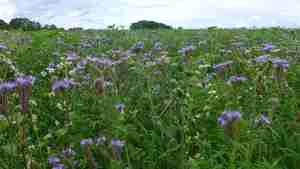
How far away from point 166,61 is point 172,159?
126cm

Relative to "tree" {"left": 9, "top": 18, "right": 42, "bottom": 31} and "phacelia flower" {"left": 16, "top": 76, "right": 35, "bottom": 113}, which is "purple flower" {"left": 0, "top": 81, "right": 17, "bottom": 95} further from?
"tree" {"left": 9, "top": 18, "right": 42, "bottom": 31}

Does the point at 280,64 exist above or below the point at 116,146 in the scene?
above

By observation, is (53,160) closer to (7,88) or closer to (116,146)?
(116,146)

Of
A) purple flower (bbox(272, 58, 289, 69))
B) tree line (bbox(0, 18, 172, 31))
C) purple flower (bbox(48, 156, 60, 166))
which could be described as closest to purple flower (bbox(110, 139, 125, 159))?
purple flower (bbox(48, 156, 60, 166))

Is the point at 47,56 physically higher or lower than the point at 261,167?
higher

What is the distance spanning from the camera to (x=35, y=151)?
89.9 inches

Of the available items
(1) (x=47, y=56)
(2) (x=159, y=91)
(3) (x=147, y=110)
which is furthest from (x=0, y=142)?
(1) (x=47, y=56)

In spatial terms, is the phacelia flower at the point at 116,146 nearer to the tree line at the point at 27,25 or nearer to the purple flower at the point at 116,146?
the purple flower at the point at 116,146

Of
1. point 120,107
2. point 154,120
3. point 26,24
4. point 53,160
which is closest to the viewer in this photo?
point 53,160

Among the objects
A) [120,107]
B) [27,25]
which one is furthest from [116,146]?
[27,25]

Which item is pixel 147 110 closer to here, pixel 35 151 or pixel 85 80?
pixel 85 80

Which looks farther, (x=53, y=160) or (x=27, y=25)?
(x=27, y=25)

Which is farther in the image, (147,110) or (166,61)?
(166,61)

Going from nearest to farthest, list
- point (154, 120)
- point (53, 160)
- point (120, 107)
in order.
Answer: point (53, 160) → point (120, 107) → point (154, 120)
